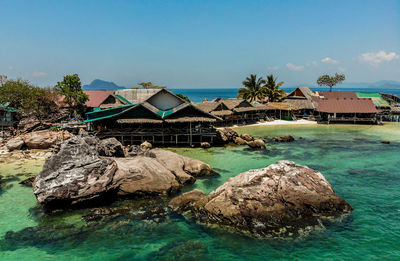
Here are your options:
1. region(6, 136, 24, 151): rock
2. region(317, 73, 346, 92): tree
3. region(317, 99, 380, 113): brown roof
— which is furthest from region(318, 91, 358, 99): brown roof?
region(6, 136, 24, 151): rock

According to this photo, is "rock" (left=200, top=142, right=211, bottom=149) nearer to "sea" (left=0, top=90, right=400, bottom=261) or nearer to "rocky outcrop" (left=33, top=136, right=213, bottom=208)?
"sea" (left=0, top=90, right=400, bottom=261)

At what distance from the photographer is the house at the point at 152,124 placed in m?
27.1

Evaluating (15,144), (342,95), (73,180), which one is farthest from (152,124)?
(342,95)

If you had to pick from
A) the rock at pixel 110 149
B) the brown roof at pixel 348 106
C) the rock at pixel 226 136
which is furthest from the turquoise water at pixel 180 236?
the brown roof at pixel 348 106

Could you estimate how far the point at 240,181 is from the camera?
42.8ft

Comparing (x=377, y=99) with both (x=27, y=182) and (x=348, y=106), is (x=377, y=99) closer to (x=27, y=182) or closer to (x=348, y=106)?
(x=348, y=106)

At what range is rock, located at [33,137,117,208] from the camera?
12.7 metres

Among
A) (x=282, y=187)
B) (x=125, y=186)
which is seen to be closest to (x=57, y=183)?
(x=125, y=186)

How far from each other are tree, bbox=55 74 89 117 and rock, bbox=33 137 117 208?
26.1 metres

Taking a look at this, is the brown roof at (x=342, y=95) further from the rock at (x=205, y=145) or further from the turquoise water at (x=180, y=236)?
the turquoise water at (x=180, y=236)

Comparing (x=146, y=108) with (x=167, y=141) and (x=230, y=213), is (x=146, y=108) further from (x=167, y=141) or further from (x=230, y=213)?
(x=230, y=213)

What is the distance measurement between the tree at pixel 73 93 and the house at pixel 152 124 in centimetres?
1153

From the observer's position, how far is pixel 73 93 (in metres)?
38.0

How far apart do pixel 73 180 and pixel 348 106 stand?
147 feet
